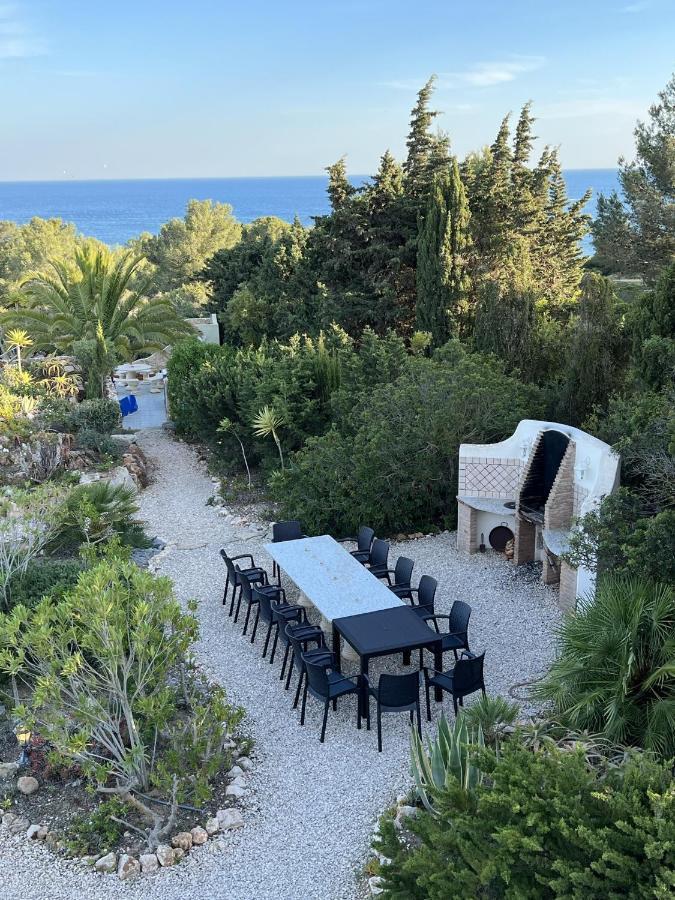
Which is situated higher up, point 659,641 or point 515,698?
point 659,641

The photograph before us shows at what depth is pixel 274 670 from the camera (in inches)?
336

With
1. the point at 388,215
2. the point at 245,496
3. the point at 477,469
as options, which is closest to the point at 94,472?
the point at 245,496

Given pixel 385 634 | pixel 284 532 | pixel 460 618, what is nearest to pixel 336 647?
pixel 385 634

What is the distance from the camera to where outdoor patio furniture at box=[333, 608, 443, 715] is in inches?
290

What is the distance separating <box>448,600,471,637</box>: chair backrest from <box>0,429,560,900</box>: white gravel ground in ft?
1.77

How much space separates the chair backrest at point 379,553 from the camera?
10.0 m

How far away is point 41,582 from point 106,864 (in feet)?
14.0

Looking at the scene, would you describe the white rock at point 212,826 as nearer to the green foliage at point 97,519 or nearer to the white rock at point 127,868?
the white rock at point 127,868

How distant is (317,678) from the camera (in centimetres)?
715

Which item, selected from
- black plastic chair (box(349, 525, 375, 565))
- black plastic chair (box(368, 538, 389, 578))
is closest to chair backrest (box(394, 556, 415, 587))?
black plastic chair (box(368, 538, 389, 578))

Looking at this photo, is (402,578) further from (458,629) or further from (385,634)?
(385,634)

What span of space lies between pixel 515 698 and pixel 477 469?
405 cm

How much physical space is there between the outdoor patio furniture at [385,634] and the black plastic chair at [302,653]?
0.41ft

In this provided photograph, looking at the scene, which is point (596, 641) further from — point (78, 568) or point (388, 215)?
point (388, 215)
